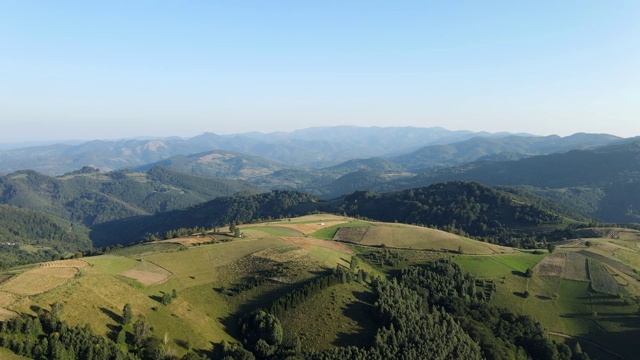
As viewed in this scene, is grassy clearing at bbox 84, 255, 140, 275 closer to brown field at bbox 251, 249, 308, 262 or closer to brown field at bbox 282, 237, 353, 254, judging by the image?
brown field at bbox 251, 249, 308, 262

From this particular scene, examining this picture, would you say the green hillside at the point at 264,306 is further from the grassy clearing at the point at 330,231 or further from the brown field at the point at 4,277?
the grassy clearing at the point at 330,231

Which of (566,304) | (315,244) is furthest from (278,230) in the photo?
(566,304)

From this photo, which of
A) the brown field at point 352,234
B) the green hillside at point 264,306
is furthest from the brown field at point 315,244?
the brown field at point 352,234

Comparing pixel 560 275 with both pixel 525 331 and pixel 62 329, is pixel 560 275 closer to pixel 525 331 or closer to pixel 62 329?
pixel 525 331

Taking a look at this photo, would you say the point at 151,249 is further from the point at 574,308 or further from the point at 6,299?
the point at 574,308

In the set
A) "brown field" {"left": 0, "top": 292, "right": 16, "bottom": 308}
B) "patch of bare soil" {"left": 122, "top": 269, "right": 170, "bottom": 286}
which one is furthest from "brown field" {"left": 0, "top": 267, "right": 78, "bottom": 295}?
"patch of bare soil" {"left": 122, "top": 269, "right": 170, "bottom": 286}

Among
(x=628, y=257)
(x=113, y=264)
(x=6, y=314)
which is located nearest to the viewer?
(x=6, y=314)
